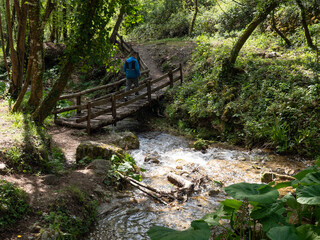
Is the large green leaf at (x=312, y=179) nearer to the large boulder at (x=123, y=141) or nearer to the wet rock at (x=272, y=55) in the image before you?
the large boulder at (x=123, y=141)

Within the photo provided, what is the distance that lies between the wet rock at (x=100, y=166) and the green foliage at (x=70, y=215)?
0.98 meters

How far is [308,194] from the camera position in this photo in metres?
2.65

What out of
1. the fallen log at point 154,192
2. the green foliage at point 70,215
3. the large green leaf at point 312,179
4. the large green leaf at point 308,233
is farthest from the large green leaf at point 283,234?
the fallen log at point 154,192

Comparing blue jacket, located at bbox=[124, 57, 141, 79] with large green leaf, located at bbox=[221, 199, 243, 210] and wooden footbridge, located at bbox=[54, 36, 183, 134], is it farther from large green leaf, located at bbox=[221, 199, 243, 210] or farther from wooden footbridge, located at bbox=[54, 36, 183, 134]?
large green leaf, located at bbox=[221, 199, 243, 210]

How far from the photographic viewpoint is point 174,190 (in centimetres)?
586

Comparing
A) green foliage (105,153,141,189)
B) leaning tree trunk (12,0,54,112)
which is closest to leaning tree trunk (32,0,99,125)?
leaning tree trunk (12,0,54,112)

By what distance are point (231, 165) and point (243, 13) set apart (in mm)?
14309

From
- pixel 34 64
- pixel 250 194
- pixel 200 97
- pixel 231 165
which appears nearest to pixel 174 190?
pixel 231 165

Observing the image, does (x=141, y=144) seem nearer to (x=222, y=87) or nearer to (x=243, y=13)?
(x=222, y=87)

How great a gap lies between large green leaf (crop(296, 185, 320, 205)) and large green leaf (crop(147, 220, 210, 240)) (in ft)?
3.34

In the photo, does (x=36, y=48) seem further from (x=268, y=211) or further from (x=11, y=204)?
(x=268, y=211)

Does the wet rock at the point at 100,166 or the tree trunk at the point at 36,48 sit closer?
the wet rock at the point at 100,166

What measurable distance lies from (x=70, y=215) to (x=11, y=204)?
0.90 m

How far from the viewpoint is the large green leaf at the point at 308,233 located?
8.02 feet
